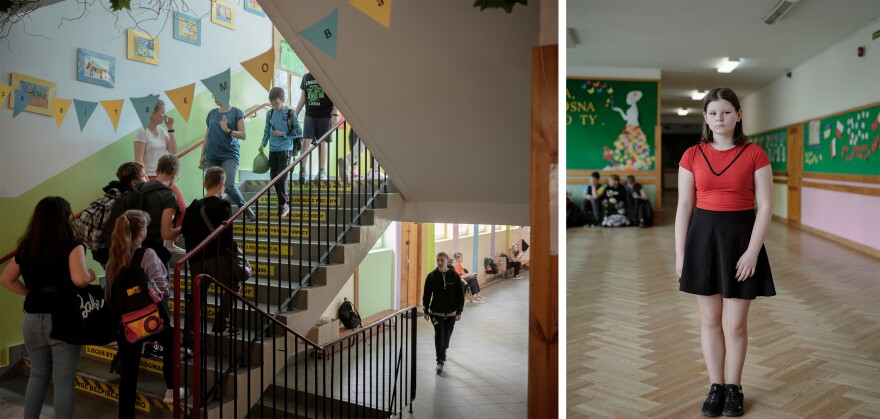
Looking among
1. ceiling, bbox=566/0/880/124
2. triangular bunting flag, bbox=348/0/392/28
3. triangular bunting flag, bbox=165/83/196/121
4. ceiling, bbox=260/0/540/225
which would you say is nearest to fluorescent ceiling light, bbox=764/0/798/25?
ceiling, bbox=566/0/880/124

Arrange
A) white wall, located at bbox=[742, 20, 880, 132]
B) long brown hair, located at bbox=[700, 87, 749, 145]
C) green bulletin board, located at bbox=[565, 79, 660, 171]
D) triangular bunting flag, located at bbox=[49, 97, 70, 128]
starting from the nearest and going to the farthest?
1. long brown hair, located at bbox=[700, 87, 749, 145]
2. triangular bunting flag, located at bbox=[49, 97, 70, 128]
3. white wall, located at bbox=[742, 20, 880, 132]
4. green bulletin board, located at bbox=[565, 79, 660, 171]

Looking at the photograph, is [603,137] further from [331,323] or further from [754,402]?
[754,402]

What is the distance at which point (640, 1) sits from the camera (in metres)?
5.75

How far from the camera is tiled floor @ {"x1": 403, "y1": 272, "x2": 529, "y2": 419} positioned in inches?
220

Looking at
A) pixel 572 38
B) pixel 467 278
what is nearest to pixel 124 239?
pixel 467 278

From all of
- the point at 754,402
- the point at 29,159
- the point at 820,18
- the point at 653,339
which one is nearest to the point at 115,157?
the point at 29,159

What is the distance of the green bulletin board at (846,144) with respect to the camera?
5965 millimetres

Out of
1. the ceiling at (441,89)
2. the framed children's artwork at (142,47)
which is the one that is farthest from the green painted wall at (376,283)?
the framed children's artwork at (142,47)

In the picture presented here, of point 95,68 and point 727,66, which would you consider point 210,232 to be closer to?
point 95,68

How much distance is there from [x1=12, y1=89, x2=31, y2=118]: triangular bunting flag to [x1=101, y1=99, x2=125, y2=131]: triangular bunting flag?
0.37 m

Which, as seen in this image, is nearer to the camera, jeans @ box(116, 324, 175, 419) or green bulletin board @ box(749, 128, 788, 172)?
green bulletin board @ box(749, 128, 788, 172)

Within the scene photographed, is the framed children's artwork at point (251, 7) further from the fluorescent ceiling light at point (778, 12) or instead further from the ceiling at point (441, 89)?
the fluorescent ceiling light at point (778, 12)

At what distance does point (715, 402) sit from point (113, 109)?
337 centimetres

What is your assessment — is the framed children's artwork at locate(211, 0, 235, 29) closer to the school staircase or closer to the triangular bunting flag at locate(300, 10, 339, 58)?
the school staircase
